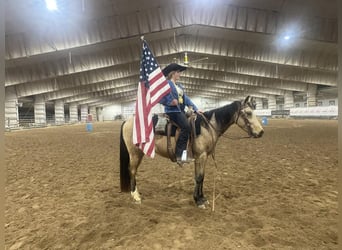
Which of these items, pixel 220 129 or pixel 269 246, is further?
pixel 220 129

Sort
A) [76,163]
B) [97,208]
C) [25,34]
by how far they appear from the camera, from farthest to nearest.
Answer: [25,34] → [76,163] → [97,208]

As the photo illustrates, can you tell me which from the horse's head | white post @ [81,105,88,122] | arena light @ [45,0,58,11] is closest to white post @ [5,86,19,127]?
arena light @ [45,0,58,11]

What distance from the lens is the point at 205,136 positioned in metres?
3.69

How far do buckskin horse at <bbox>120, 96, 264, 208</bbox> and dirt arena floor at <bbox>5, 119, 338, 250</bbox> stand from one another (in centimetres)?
38

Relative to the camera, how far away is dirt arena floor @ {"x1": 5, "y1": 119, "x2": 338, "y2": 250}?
8.75 ft

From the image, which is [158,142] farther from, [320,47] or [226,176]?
[320,47]

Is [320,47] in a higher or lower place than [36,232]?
higher

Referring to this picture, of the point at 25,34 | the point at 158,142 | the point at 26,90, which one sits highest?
the point at 25,34

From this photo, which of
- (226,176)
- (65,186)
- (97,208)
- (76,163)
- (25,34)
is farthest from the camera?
(25,34)

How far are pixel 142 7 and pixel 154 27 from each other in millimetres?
1537

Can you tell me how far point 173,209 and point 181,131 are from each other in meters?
1.21

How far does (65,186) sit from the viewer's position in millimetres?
4789

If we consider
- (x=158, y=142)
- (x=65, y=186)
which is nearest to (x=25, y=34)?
(x=65, y=186)

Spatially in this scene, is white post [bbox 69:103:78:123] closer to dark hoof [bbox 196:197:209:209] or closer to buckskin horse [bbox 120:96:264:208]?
buckskin horse [bbox 120:96:264:208]
